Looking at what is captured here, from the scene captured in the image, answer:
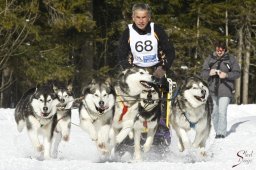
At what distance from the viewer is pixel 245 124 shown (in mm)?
11305

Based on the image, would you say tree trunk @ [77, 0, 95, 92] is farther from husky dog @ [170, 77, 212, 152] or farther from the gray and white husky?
husky dog @ [170, 77, 212, 152]

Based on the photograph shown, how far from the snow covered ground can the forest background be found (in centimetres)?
638

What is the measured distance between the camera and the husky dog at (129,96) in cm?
648

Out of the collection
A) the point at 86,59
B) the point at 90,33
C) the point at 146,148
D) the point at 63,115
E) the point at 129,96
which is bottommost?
the point at 146,148

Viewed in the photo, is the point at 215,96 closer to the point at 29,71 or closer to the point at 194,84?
the point at 194,84

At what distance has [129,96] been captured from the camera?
6.50 m

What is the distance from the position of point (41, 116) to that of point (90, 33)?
46.5 ft

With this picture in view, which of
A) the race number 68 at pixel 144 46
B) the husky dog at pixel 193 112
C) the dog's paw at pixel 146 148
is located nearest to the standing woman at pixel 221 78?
the husky dog at pixel 193 112

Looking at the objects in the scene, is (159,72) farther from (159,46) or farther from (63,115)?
(63,115)

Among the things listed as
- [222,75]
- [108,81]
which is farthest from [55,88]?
[222,75]

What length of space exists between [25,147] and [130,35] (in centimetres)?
274

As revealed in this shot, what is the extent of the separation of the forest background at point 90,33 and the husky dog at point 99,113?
9750 mm

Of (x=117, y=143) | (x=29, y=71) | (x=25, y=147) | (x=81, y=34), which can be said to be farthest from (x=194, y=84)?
(x=81, y=34)

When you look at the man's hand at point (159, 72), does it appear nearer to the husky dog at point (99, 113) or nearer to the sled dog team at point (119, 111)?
the sled dog team at point (119, 111)
